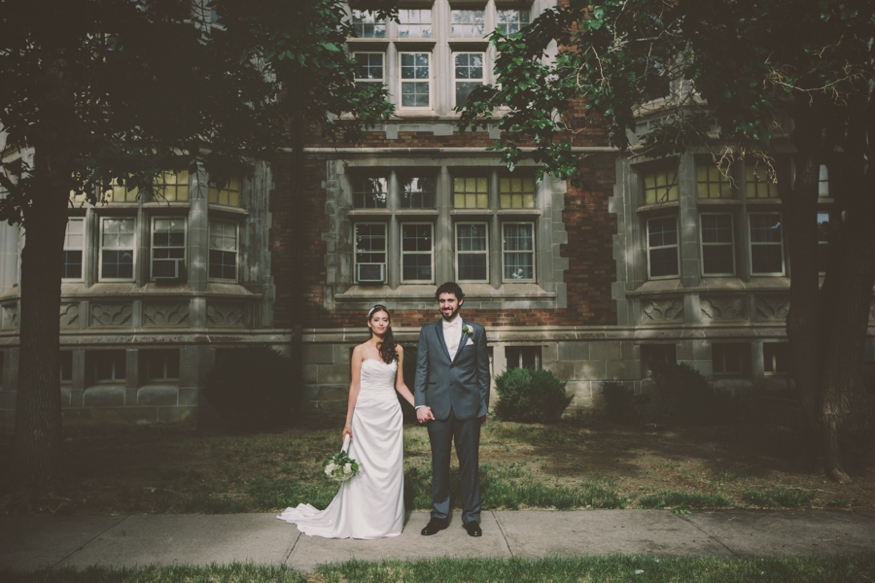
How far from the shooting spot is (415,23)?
13.7 meters

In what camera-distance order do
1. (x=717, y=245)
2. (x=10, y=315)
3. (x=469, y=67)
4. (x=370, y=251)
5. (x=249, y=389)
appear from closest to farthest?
(x=249, y=389) → (x=10, y=315) → (x=717, y=245) → (x=370, y=251) → (x=469, y=67)

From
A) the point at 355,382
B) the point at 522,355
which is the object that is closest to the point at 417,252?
the point at 522,355

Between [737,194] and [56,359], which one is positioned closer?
[56,359]

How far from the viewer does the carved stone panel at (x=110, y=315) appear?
38.9ft

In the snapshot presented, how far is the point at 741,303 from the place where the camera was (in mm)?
12297

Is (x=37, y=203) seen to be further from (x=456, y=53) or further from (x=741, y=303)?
(x=741, y=303)

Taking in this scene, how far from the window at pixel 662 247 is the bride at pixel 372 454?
8707 mm

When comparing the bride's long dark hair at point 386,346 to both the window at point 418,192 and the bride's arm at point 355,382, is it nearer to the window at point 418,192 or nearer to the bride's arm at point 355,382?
the bride's arm at point 355,382

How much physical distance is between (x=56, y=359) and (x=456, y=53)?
10066 millimetres

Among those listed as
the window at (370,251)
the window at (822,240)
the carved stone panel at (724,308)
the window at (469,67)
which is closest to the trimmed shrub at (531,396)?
the carved stone panel at (724,308)

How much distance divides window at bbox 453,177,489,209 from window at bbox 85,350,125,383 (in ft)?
24.1

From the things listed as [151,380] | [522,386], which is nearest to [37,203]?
[151,380]

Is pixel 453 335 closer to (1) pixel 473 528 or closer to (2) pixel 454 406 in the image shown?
(2) pixel 454 406

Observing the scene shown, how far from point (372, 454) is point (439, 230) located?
Answer: 8.19m
